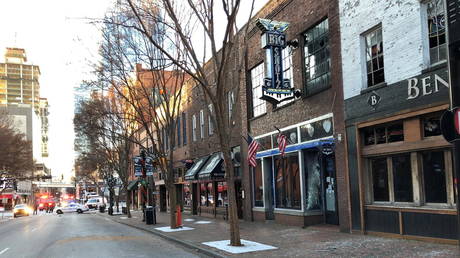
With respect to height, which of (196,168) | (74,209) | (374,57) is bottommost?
(74,209)

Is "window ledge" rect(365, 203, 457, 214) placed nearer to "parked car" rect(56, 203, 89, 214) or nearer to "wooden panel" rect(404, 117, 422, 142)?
"wooden panel" rect(404, 117, 422, 142)

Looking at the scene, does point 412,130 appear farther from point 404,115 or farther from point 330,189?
point 330,189

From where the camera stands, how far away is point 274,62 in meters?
16.9

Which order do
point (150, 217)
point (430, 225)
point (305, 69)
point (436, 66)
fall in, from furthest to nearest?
1. point (150, 217)
2. point (305, 69)
3. point (430, 225)
4. point (436, 66)

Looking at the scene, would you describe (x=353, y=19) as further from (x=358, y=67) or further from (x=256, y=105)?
(x=256, y=105)

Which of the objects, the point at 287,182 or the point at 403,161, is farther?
the point at 287,182

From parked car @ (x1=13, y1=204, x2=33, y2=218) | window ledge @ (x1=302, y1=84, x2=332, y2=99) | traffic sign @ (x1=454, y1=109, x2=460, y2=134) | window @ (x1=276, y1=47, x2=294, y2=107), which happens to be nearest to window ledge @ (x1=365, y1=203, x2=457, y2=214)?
window ledge @ (x1=302, y1=84, x2=332, y2=99)

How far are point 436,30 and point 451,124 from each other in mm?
5799

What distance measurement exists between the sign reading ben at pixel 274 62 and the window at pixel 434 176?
6.49 m

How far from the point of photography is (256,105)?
2147cm

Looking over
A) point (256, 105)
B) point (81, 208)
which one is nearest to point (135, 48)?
point (256, 105)

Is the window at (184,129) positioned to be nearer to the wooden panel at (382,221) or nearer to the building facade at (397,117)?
the building facade at (397,117)

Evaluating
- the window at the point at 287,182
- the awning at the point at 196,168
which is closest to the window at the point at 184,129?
the awning at the point at 196,168

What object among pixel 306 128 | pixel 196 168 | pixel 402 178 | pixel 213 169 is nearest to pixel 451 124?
pixel 402 178
